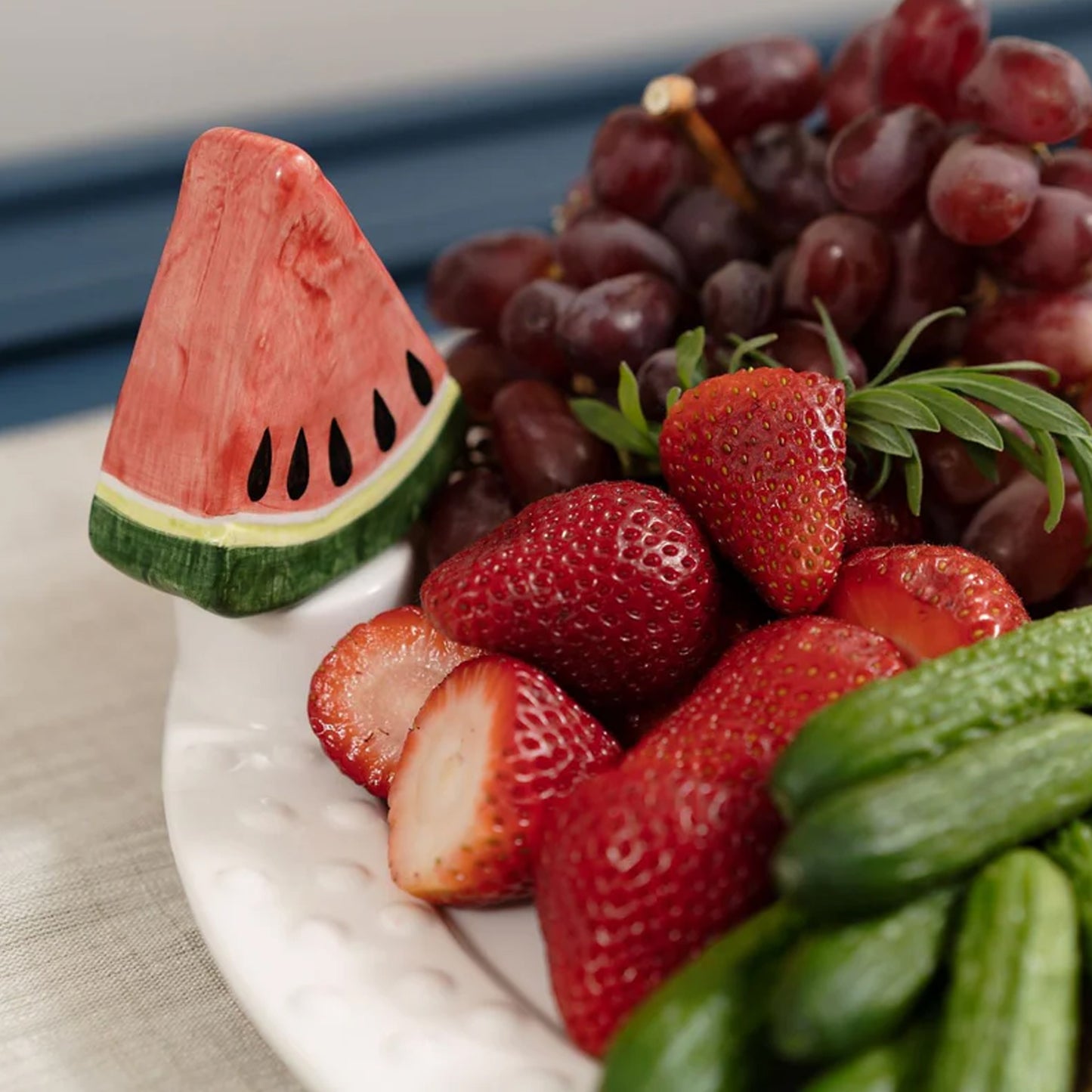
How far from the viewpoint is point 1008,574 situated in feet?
2.56

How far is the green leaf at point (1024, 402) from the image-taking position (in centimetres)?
71

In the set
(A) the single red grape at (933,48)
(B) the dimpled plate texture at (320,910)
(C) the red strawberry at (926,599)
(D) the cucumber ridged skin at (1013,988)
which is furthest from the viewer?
(A) the single red grape at (933,48)

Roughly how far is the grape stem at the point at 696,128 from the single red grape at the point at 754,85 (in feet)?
0.03

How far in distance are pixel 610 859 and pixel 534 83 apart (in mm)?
2042

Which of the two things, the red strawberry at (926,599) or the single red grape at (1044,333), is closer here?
the red strawberry at (926,599)

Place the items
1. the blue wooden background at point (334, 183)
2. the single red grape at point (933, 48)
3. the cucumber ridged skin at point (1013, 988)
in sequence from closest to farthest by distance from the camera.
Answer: the cucumber ridged skin at point (1013, 988) → the single red grape at point (933, 48) → the blue wooden background at point (334, 183)

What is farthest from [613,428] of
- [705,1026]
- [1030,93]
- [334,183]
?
[334,183]

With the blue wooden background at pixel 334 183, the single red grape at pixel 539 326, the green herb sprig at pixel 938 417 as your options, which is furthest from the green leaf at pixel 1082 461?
the blue wooden background at pixel 334 183

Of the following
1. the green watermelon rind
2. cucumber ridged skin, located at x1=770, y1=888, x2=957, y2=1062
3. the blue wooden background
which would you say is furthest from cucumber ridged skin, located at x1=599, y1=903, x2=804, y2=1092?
the blue wooden background

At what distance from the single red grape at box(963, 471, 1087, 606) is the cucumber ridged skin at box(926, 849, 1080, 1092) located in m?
0.31

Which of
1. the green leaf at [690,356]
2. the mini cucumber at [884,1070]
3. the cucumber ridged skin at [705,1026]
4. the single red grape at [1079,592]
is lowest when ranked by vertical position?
the single red grape at [1079,592]

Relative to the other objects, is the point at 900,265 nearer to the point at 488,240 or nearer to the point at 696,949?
the point at 488,240

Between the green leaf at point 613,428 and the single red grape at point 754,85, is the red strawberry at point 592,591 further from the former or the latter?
the single red grape at point 754,85

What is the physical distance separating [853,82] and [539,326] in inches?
12.1
